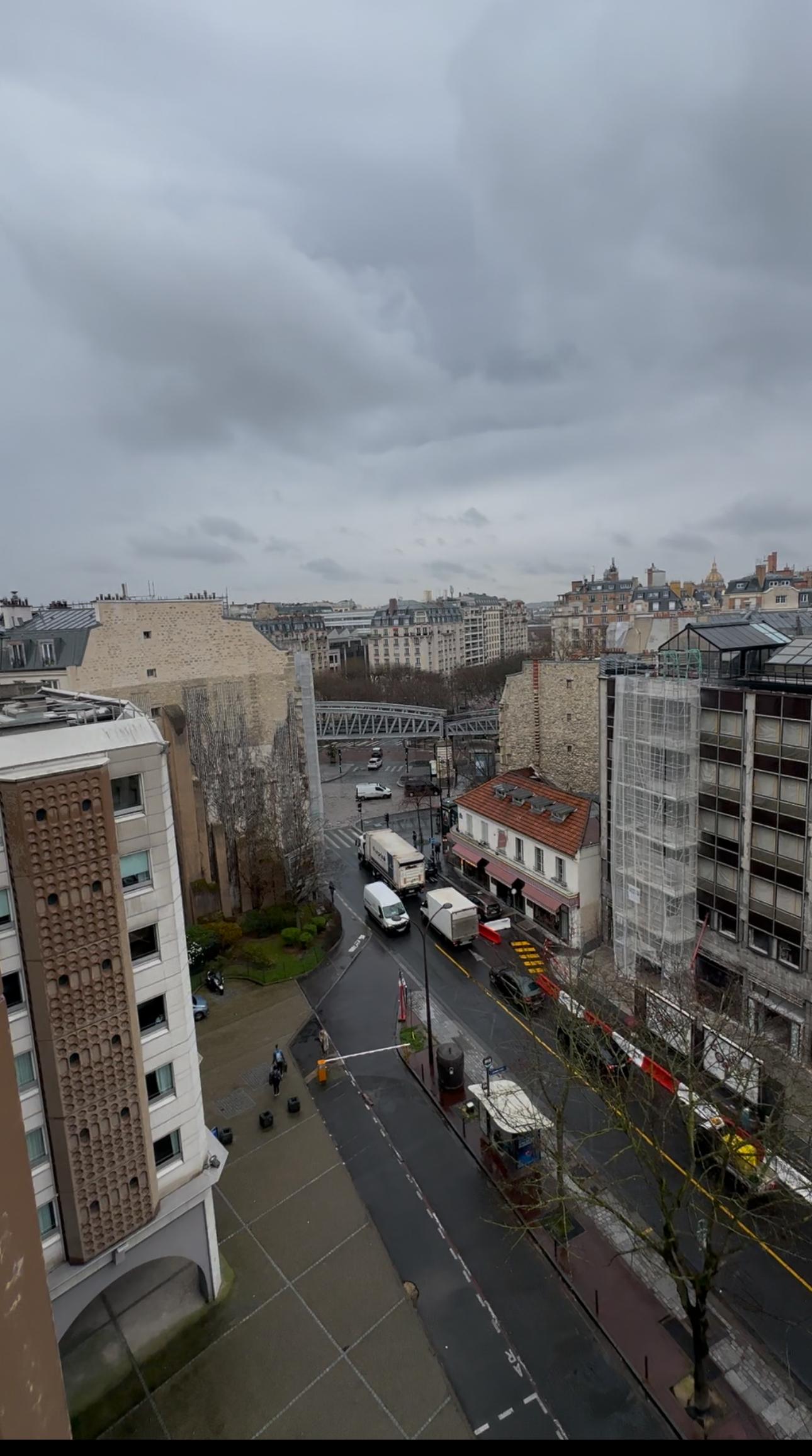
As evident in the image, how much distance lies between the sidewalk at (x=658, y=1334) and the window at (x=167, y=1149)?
26.4 feet

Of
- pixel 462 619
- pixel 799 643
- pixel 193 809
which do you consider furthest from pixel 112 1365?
pixel 462 619

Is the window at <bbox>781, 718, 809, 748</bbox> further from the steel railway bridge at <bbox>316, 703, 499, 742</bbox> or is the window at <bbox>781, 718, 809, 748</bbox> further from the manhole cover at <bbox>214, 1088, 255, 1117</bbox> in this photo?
the steel railway bridge at <bbox>316, 703, 499, 742</bbox>

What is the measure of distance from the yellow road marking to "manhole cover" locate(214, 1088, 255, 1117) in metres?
9.35

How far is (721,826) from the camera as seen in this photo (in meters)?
23.8

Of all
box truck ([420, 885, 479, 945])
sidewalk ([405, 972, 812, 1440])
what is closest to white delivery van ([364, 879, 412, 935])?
box truck ([420, 885, 479, 945])

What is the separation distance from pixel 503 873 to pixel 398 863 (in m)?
5.67

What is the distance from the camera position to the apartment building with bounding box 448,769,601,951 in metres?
31.0

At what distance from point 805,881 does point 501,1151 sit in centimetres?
1168

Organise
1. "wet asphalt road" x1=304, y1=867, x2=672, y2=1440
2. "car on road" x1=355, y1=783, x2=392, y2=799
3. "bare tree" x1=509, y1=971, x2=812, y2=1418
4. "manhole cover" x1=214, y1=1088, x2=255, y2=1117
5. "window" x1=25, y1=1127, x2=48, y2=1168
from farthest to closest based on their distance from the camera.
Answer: "car on road" x1=355, y1=783, x2=392, y2=799 → "manhole cover" x1=214, y1=1088, x2=255, y2=1117 → "wet asphalt road" x1=304, y1=867, x2=672, y2=1440 → "bare tree" x1=509, y1=971, x2=812, y2=1418 → "window" x1=25, y1=1127, x2=48, y2=1168

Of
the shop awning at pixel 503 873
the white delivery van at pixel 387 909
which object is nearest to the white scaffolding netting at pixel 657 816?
the shop awning at pixel 503 873

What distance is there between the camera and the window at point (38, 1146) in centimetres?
1288

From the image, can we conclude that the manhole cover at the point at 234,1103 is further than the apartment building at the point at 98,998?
Yes

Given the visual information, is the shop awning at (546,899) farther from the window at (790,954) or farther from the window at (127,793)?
the window at (127,793)

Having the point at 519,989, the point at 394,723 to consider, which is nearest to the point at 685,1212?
the point at 519,989
